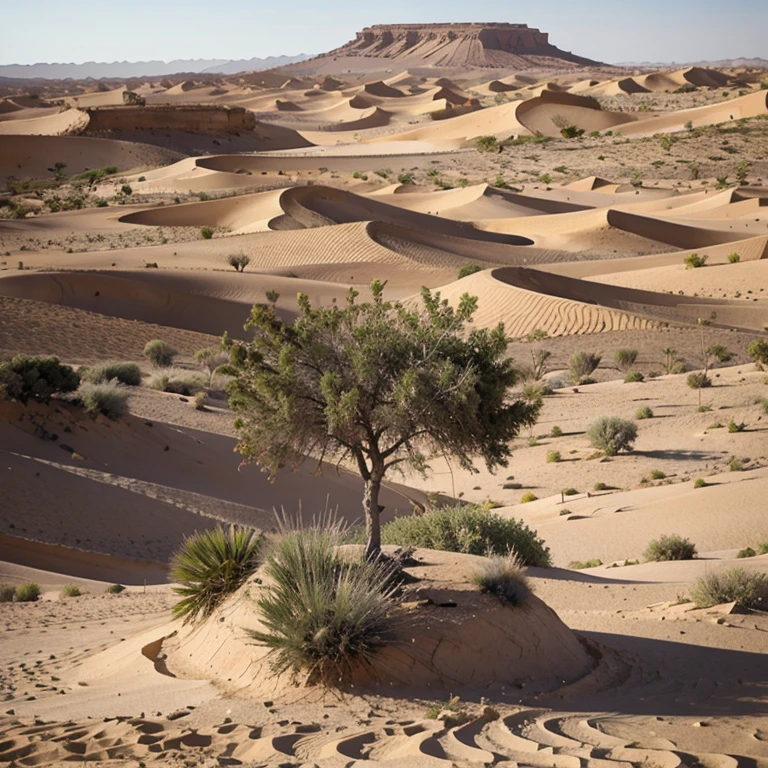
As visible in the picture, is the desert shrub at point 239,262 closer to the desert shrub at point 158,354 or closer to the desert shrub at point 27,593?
the desert shrub at point 158,354

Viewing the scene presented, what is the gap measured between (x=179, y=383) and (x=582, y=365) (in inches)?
391

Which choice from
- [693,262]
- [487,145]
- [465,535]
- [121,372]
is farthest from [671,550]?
[487,145]

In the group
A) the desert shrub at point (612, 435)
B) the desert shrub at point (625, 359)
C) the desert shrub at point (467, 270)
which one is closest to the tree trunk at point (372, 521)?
the desert shrub at point (612, 435)

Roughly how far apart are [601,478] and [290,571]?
12365 millimetres

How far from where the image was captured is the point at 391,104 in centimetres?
11469

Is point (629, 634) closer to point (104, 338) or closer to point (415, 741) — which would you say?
point (415, 741)

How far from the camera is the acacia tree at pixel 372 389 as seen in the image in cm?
886

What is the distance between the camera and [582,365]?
27.0m

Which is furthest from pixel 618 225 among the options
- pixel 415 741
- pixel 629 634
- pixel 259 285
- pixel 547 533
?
pixel 415 741

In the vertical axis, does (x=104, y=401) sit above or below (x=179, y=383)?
above

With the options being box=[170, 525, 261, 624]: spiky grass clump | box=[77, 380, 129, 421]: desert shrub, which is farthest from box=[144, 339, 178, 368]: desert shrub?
box=[170, 525, 261, 624]: spiky grass clump

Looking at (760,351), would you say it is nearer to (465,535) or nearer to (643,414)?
(643,414)

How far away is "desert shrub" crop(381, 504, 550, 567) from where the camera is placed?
12312 millimetres

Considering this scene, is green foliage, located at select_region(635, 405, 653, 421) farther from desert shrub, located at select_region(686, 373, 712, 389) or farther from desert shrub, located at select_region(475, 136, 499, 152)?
desert shrub, located at select_region(475, 136, 499, 152)
